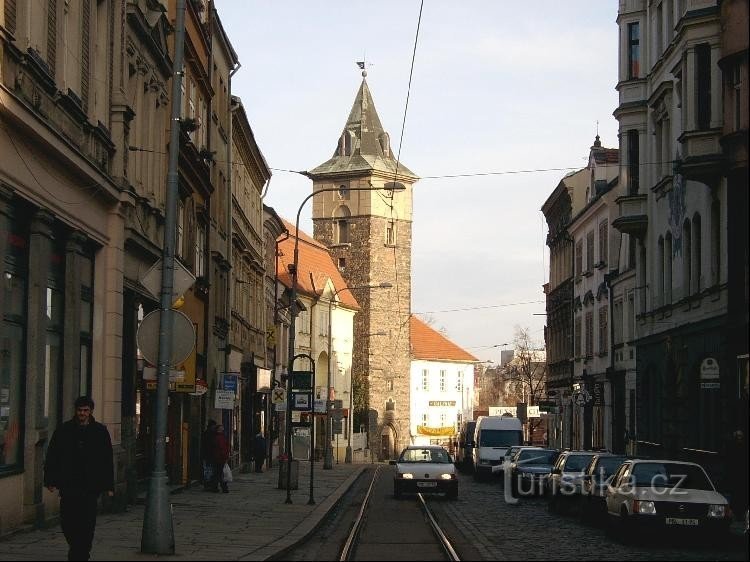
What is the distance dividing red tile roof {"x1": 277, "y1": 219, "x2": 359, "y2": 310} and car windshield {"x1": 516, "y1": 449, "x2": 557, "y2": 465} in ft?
132

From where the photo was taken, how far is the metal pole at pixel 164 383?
1688cm

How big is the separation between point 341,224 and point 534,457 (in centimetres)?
7462

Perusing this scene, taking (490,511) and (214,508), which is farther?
(490,511)

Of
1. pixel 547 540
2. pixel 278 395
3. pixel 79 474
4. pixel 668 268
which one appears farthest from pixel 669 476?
pixel 668 268

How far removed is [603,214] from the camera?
5884 centimetres

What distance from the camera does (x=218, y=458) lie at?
34719 mm

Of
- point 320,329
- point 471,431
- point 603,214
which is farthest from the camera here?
point 320,329

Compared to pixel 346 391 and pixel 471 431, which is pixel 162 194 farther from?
pixel 346 391

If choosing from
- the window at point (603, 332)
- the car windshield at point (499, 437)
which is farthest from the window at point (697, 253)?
the window at point (603, 332)

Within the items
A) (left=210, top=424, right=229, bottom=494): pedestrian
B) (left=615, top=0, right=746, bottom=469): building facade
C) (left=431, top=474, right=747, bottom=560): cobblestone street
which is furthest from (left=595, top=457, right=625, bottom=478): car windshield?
(left=210, top=424, right=229, bottom=494): pedestrian

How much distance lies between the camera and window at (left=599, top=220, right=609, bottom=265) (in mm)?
58188

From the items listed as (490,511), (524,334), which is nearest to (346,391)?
(524,334)

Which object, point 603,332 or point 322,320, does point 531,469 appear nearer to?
point 603,332

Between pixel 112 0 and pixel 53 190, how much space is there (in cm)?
576
